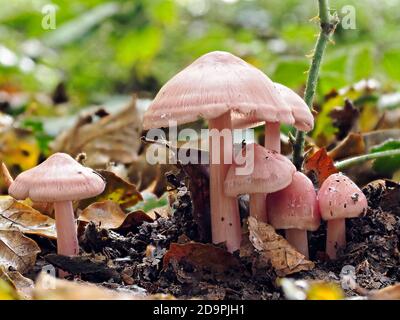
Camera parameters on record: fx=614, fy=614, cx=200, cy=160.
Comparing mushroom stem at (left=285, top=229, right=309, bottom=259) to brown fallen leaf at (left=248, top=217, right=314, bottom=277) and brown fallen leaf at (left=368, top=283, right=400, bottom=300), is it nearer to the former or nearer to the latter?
brown fallen leaf at (left=248, top=217, right=314, bottom=277)

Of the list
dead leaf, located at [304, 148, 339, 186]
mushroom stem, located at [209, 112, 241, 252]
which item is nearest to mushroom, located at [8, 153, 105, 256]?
mushroom stem, located at [209, 112, 241, 252]

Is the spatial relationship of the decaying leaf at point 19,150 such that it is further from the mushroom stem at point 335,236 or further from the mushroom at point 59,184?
the mushroom stem at point 335,236

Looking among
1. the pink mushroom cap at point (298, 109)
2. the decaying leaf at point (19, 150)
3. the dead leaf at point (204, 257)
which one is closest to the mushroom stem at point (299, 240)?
the dead leaf at point (204, 257)

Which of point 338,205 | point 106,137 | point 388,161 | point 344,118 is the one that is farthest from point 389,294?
point 106,137

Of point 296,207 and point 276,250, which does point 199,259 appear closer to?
point 276,250

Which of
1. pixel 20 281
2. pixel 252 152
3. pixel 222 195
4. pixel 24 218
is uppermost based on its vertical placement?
pixel 252 152

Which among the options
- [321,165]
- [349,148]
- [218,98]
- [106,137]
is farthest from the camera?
[106,137]
